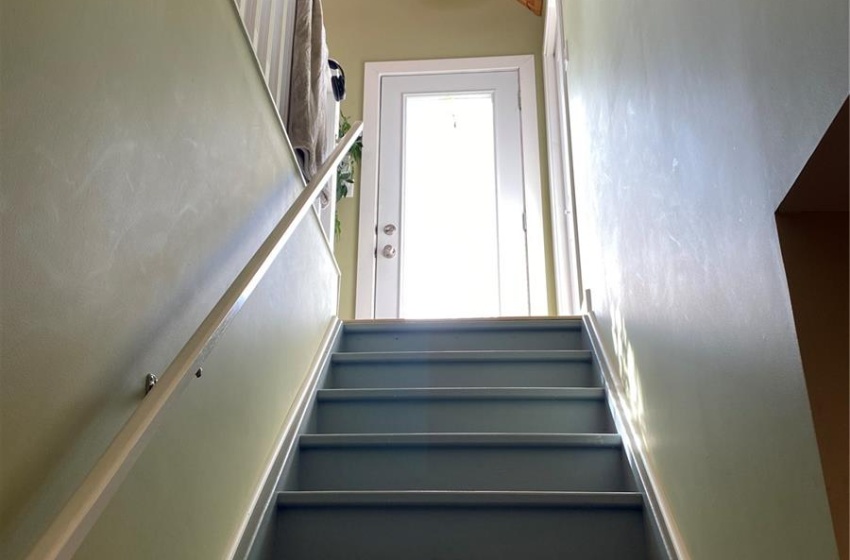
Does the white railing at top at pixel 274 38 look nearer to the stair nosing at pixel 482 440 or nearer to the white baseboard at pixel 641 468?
the stair nosing at pixel 482 440

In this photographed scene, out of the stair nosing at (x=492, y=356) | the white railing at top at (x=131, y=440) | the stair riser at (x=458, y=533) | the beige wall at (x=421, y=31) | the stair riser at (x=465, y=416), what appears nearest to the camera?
the white railing at top at (x=131, y=440)

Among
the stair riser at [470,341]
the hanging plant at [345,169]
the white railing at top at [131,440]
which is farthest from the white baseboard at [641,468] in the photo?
the hanging plant at [345,169]

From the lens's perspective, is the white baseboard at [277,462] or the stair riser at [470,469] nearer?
the white baseboard at [277,462]

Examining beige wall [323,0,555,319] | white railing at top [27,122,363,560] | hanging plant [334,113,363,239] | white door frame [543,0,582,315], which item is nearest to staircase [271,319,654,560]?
white railing at top [27,122,363,560]

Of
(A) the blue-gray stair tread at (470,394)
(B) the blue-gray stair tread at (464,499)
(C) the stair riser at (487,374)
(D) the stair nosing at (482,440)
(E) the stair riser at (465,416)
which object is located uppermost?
(C) the stair riser at (487,374)

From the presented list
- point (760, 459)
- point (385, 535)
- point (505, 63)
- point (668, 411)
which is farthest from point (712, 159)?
point (505, 63)

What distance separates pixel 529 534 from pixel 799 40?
129 centimetres

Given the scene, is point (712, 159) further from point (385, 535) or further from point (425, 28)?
point (425, 28)

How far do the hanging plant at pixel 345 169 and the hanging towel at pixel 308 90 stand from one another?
151cm

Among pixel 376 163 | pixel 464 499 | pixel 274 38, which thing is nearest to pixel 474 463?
pixel 464 499

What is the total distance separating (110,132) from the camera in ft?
3.79

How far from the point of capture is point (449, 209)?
175 inches

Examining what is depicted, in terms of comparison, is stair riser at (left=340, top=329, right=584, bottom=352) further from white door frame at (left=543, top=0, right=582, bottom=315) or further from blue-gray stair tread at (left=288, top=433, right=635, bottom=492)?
blue-gray stair tread at (left=288, top=433, right=635, bottom=492)

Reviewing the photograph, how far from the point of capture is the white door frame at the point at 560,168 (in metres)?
3.56
